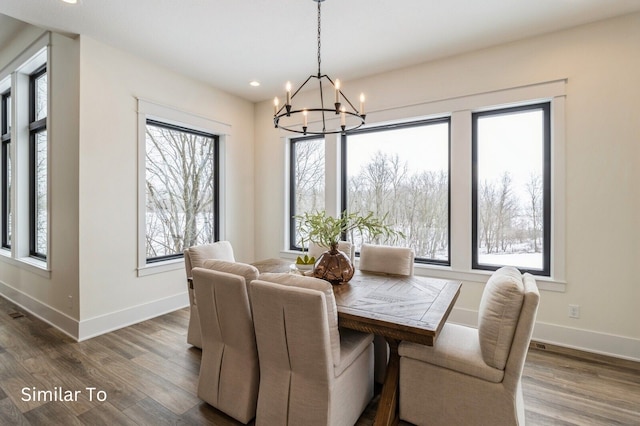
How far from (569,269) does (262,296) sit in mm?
2904

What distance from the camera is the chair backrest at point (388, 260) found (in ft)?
8.79

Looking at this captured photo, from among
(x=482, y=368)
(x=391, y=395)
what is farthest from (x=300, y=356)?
(x=482, y=368)

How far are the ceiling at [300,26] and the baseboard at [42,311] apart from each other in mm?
2793

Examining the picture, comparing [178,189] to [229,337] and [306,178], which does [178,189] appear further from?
[229,337]

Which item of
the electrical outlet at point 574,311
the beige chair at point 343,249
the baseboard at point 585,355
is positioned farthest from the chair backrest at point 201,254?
the electrical outlet at point 574,311

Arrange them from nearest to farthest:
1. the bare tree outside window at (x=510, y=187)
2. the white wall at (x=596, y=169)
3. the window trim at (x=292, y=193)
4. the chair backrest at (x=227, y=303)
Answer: the chair backrest at (x=227, y=303) → the white wall at (x=596, y=169) → the bare tree outside window at (x=510, y=187) → the window trim at (x=292, y=193)

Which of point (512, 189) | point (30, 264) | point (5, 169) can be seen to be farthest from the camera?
point (5, 169)

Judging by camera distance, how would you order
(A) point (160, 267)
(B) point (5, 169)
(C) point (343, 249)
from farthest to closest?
1. (B) point (5, 169)
2. (A) point (160, 267)
3. (C) point (343, 249)

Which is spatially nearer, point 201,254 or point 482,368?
point 482,368

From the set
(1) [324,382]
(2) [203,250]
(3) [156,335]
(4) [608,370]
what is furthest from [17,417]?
(4) [608,370]

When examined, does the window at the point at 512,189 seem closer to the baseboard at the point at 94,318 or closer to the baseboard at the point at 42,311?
the baseboard at the point at 94,318

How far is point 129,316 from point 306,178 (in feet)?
9.12

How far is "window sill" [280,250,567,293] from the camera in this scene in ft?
9.57

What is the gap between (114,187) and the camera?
3240 mm
